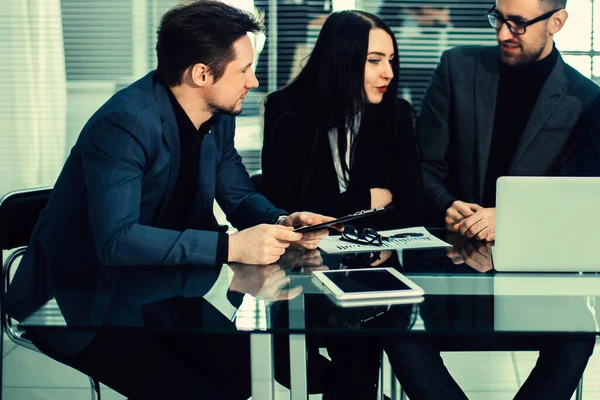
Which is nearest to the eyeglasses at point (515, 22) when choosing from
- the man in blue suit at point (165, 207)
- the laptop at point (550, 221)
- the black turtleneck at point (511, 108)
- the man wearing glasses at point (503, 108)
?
the man wearing glasses at point (503, 108)

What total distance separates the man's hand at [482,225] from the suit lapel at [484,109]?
68cm

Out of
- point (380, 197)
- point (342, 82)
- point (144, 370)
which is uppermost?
point (342, 82)

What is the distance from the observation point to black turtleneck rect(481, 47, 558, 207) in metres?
2.65

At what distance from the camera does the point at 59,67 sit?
12.3 feet

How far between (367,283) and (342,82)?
1.22 metres

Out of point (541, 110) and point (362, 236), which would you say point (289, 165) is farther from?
point (541, 110)

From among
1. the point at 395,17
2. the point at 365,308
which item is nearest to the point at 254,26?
the point at 365,308

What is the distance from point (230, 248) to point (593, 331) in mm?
777

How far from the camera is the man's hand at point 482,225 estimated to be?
6.34ft

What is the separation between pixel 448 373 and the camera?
156 cm

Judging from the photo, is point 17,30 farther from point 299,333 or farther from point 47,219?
point 299,333

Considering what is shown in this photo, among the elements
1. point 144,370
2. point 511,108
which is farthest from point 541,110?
point 144,370

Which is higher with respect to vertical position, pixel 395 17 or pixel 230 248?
pixel 395 17

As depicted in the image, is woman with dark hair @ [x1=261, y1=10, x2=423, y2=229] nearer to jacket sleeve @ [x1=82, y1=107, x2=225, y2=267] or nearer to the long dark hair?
the long dark hair
